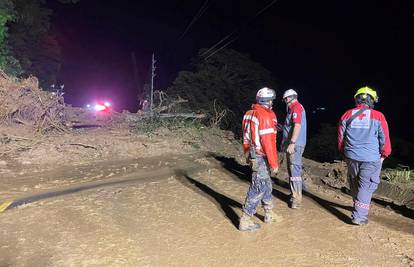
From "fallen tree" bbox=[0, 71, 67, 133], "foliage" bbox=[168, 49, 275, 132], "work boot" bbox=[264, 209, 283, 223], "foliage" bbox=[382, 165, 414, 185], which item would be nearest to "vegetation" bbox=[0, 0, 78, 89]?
"fallen tree" bbox=[0, 71, 67, 133]

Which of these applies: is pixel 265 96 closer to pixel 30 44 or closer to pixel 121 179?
pixel 121 179

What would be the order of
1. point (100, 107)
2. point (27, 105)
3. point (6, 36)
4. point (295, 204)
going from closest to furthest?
point (295, 204), point (27, 105), point (6, 36), point (100, 107)

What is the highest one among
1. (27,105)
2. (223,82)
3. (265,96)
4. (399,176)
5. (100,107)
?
(223,82)

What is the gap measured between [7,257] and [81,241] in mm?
854

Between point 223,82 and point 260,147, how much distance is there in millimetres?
15954

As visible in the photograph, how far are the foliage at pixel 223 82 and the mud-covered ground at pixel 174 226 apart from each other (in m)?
10.4

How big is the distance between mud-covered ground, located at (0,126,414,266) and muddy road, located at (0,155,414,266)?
12mm

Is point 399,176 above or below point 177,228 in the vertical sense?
above

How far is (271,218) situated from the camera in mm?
5980

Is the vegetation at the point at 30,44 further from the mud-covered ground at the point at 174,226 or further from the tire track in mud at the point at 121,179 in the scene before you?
the mud-covered ground at the point at 174,226

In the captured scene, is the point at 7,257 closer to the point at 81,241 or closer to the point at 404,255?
the point at 81,241

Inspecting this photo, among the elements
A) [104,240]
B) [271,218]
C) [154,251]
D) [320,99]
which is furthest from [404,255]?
[320,99]

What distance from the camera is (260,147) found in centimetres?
554

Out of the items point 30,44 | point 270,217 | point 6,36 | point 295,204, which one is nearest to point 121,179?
point 295,204
